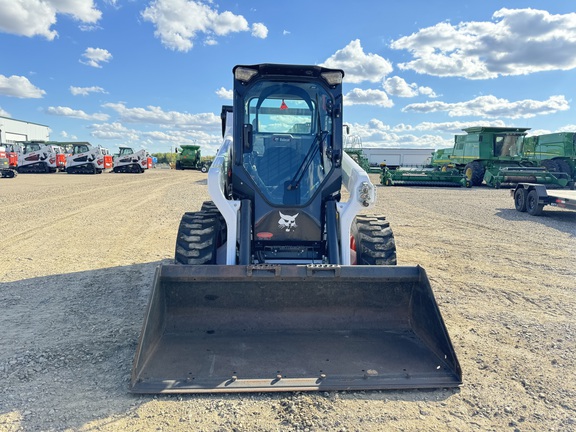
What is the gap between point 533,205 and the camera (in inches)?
498

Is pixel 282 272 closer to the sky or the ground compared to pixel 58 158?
closer to the ground

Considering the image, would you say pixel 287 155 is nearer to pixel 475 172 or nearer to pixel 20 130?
pixel 475 172

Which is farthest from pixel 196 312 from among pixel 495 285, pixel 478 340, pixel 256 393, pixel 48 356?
pixel 495 285

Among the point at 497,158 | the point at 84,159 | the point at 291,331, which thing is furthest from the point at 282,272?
the point at 84,159

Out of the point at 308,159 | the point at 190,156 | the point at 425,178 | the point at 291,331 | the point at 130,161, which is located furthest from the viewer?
the point at 190,156

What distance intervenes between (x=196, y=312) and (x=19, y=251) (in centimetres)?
537

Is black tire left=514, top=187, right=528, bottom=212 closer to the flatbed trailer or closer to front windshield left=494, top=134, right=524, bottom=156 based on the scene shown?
the flatbed trailer

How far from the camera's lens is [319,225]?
463 cm

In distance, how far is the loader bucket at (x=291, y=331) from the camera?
3223 millimetres

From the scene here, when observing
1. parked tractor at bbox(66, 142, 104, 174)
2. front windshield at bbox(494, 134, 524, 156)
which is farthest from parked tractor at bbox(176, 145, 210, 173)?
front windshield at bbox(494, 134, 524, 156)

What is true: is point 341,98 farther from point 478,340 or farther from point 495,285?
point 495,285

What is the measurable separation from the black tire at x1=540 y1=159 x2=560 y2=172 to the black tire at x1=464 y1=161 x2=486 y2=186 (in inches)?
115

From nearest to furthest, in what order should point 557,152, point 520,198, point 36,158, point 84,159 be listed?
point 520,198 < point 557,152 < point 36,158 < point 84,159

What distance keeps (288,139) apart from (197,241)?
64.3 inches
